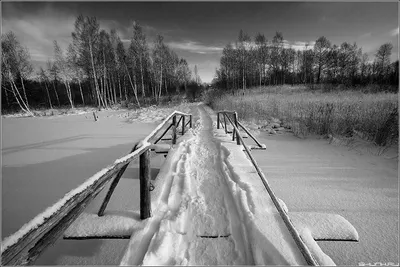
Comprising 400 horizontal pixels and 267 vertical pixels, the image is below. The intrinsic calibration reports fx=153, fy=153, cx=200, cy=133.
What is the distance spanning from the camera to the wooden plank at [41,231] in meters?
0.58

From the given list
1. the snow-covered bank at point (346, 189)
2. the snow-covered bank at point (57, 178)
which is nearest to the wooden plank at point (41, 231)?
the snow-covered bank at point (57, 178)

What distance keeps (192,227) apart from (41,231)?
4.01 feet

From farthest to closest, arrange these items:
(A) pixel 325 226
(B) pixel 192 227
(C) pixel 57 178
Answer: (C) pixel 57 178 → (B) pixel 192 227 → (A) pixel 325 226

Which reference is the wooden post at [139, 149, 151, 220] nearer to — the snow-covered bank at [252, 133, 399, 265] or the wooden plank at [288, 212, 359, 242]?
the wooden plank at [288, 212, 359, 242]

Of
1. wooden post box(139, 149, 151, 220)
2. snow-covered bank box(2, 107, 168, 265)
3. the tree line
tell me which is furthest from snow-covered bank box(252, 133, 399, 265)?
the tree line

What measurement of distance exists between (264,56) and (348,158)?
83.4 ft

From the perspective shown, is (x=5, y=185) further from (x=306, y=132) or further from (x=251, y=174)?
(x=306, y=132)

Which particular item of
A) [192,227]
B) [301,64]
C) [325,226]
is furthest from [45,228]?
[301,64]

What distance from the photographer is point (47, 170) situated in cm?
344

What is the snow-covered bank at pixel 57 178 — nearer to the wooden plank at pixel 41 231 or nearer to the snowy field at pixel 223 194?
the snowy field at pixel 223 194

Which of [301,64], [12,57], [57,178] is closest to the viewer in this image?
[57,178]

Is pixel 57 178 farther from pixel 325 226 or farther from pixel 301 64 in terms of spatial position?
pixel 301 64

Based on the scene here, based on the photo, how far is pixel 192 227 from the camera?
1.57 meters

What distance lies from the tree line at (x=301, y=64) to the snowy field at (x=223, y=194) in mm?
19211
